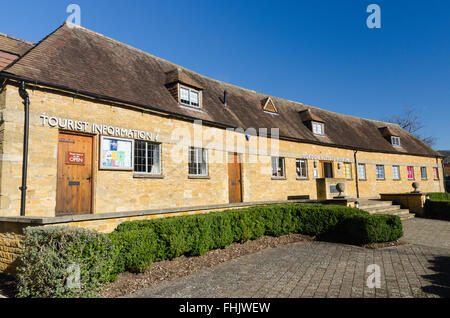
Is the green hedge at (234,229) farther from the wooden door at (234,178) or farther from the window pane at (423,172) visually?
the window pane at (423,172)

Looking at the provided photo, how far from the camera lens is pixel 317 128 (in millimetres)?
21547

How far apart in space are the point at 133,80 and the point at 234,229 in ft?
26.1

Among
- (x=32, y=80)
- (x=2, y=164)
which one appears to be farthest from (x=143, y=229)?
(x=32, y=80)

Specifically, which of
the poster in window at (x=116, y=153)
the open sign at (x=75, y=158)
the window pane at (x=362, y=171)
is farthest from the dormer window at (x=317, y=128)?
the open sign at (x=75, y=158)

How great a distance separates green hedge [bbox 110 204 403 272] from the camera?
258 inches

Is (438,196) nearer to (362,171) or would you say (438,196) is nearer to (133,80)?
(362,171)

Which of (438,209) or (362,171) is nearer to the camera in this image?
(438,209)

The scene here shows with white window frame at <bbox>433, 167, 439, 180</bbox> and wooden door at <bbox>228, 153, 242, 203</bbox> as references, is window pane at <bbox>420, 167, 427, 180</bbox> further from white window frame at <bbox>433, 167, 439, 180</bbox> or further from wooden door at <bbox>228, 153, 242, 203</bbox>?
wooden door at <bbox>228, 153, 242, 203</bbox>

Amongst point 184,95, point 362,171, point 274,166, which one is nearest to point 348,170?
point 362,171

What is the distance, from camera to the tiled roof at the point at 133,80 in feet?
33.1

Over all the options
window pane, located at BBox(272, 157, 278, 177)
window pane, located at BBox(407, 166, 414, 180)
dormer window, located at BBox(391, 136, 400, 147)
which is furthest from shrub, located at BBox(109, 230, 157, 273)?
window pane, located at BBox(407, 166, 414, 180)

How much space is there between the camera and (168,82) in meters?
14.2
